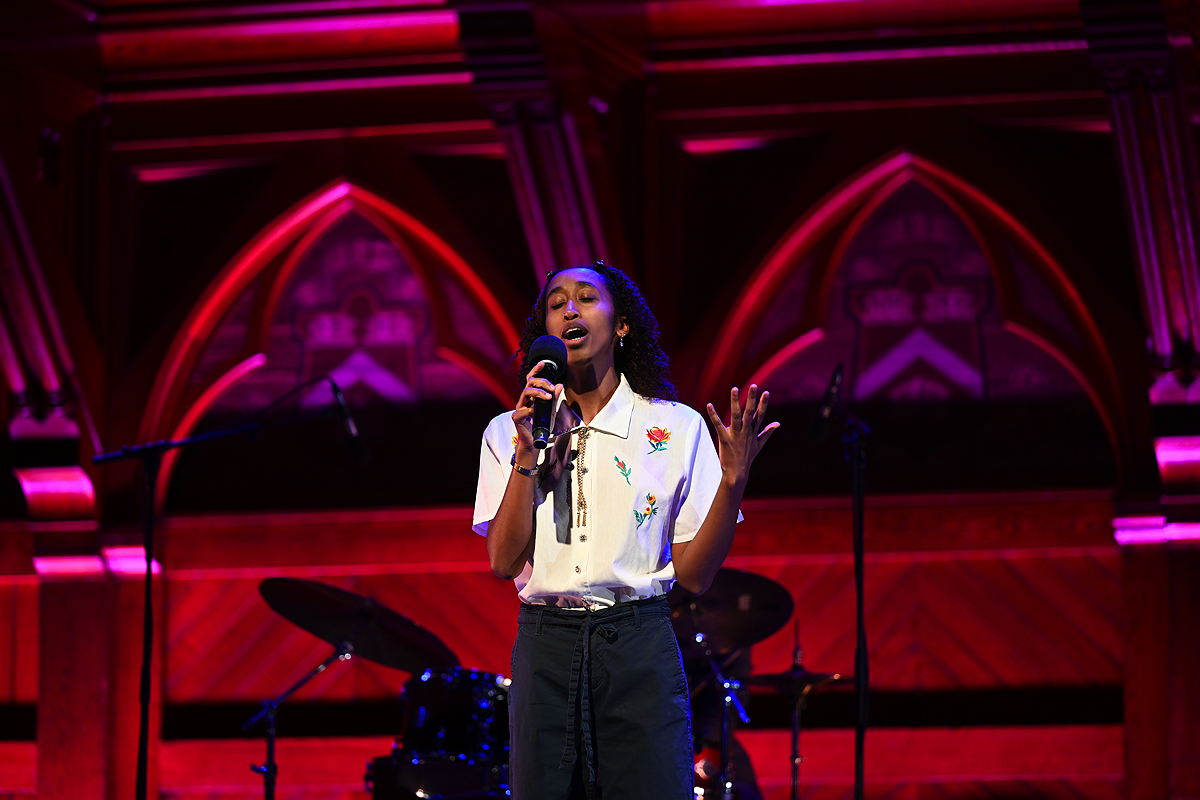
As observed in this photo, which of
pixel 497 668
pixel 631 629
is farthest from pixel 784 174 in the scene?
pixel 631 629

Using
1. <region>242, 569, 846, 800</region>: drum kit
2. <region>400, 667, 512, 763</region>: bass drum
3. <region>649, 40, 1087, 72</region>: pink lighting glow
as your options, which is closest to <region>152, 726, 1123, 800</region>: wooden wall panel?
<region>242, 569, 846, 800</region>: drum kit

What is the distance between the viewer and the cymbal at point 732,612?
4.34 m

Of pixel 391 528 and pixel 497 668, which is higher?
pixel 391 528

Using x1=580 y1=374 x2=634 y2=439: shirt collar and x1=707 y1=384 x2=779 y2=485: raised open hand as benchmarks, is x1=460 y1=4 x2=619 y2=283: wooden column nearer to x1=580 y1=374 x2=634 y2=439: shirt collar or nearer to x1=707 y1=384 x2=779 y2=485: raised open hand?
x1=580 y1=374 x2=634 y2=439: shirt collar

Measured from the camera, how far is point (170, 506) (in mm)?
5777

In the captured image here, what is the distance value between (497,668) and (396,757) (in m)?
1.22

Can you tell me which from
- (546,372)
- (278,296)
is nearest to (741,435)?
(546,372)

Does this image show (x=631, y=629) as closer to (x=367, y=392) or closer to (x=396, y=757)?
(x=396, y=757)

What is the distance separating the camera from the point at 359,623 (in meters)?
4.43

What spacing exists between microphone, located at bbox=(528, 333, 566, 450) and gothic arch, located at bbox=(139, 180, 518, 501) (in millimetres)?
3389

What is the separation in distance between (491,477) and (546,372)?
38 centimetres

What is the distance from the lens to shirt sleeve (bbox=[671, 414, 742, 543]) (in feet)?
7.90

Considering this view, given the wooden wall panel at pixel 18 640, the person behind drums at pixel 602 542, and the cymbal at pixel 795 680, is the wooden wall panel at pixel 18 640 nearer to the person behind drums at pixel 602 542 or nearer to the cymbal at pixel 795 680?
the cymbal at pixel 795 680

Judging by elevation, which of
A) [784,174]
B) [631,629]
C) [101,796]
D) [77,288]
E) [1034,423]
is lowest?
[101,796]
